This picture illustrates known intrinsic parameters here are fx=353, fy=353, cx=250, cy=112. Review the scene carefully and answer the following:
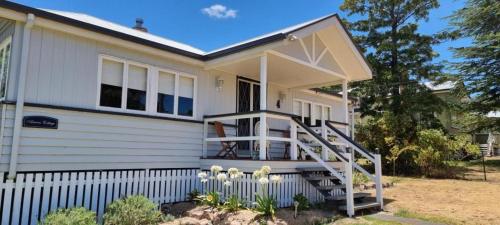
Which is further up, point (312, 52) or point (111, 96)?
point (312, 52)

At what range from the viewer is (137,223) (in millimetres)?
6004

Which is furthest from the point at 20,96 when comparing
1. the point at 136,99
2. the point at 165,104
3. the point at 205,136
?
the point at 205,136

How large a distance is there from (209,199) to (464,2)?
20.9m

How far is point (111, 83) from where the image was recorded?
7.77 meters

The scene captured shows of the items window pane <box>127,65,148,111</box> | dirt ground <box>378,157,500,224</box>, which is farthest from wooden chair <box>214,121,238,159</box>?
dirt ground <box>378,157,500,224</box>

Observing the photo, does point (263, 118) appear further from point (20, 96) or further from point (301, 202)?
point (20, 96)

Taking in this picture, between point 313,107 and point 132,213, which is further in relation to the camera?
point 313,107

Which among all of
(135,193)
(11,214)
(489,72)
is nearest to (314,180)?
(135,193)

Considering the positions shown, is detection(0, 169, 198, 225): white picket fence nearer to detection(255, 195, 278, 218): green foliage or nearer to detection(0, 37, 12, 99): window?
detection(0, 37, 12, 99): window

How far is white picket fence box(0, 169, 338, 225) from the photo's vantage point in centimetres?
604

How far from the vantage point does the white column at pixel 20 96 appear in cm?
620

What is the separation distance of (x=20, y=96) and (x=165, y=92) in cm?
317

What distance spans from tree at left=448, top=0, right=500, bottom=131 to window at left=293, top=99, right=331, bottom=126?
10.1 metres

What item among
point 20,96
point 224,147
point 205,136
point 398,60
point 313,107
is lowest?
point 224,147
